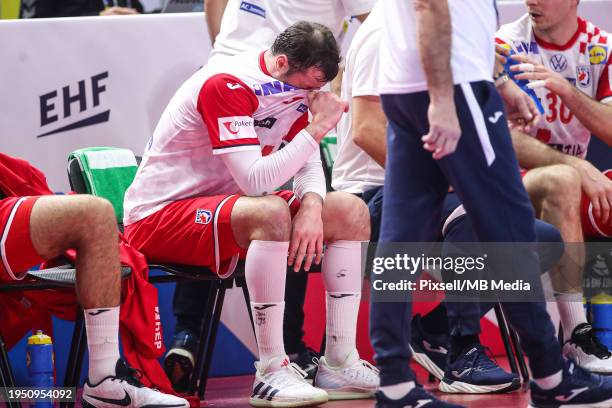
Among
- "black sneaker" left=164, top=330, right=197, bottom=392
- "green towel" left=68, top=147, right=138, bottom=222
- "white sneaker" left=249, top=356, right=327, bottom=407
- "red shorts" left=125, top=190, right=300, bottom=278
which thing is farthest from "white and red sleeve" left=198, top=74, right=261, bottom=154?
"black sneaker" left=164, top=330, right=197, bottom=392

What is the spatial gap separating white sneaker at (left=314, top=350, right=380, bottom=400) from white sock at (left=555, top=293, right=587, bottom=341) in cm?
70

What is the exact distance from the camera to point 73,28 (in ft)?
14.0

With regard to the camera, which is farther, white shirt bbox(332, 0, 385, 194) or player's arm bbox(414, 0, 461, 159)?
white shirt bbox(332, 0, 385, 194)

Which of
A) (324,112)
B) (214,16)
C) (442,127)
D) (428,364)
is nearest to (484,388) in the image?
(428,364)

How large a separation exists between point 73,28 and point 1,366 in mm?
1625

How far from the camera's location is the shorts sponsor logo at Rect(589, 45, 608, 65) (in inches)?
165

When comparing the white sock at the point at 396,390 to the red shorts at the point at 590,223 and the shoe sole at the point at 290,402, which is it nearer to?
the shoe sole at the point at 290,402

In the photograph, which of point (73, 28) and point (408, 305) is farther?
point (73, 28)

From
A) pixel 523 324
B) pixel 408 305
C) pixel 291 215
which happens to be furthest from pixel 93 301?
pixel 523 324

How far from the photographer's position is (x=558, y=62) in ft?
13.7

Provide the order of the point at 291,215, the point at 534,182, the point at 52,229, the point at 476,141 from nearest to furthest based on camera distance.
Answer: the point at 476,141 → the point at 52,229 → the point at 291,215 → the point at 534,182

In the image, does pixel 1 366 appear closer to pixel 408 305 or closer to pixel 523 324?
pixel 408 305

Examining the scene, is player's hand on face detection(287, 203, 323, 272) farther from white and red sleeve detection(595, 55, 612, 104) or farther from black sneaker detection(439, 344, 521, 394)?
white and red sleeve detection(595, 55, 612, 104)

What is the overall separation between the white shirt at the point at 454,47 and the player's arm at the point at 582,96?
3.53ft
